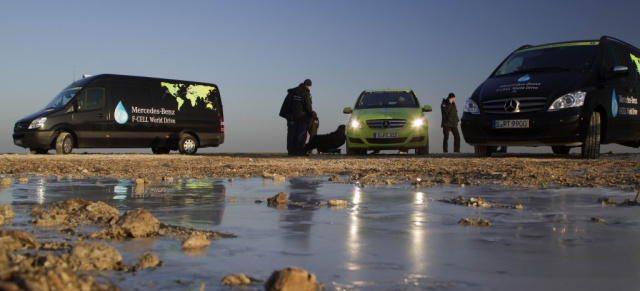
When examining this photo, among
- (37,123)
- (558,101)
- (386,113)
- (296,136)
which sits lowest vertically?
(296,136)

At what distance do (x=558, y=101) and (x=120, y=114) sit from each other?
42.4ft

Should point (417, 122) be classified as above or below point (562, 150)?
above

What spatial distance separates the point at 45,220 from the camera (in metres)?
3.63

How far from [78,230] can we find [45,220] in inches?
14.0

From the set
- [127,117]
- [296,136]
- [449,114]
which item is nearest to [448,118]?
[449,114]

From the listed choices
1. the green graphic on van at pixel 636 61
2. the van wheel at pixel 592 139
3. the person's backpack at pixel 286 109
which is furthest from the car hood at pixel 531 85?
the person's backpack at pixel 286 109

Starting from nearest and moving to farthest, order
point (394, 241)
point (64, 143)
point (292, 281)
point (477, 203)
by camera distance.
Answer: point (292, 281)
point (394, 241)
point (477, 203)
point (64, 143)

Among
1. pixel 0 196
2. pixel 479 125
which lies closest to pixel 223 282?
pixel 0 196

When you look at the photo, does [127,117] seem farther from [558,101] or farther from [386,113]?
[558,101]

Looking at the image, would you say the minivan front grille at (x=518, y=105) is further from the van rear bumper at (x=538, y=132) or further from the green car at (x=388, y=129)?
the green car at (x=388, y=129)

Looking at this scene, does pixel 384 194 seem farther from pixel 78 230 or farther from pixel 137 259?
pixel 137 259

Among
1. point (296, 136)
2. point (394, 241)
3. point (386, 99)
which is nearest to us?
point (394, 241)

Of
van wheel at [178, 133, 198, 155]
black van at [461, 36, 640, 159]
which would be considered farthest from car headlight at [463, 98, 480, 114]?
van wheel at [178, 133, 198, 155]

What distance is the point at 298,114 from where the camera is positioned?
15695mm
